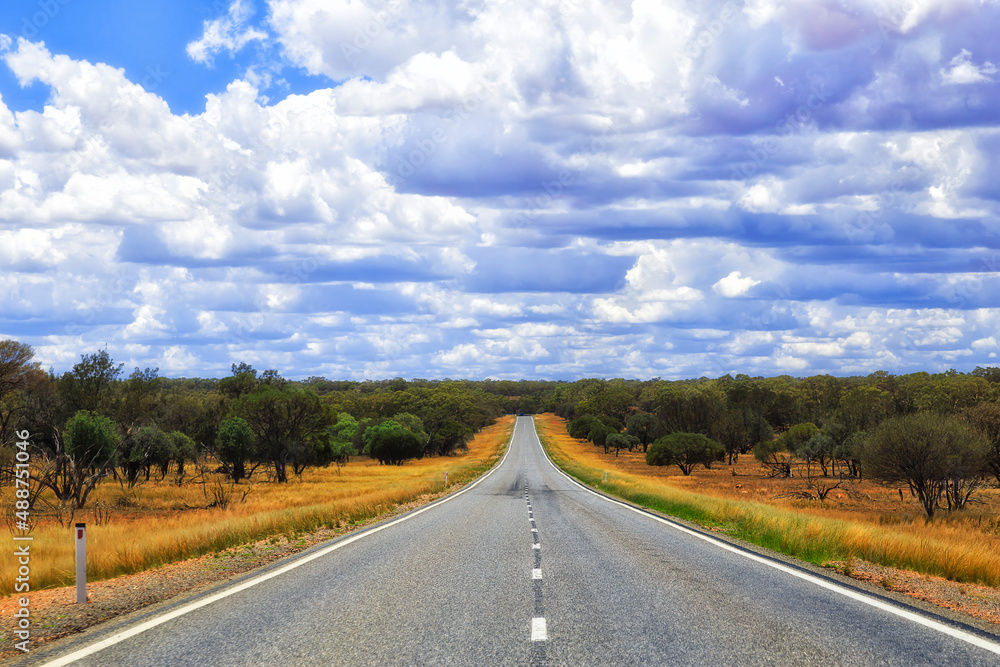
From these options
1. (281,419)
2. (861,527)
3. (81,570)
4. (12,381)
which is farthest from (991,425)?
(12,381)

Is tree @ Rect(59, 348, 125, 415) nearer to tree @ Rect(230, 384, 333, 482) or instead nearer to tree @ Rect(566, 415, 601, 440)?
tree @ Rect(230, 384, 333, 482)

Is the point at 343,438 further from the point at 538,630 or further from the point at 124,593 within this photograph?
the point at 538,630

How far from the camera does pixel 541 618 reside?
746 cm

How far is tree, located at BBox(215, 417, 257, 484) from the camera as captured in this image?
55750 millimetres

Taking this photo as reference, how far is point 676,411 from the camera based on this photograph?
90.6 metres

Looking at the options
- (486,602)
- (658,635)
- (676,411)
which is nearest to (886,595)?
(658,635)

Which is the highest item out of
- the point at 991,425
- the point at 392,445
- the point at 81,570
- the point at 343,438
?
the point at 81,570

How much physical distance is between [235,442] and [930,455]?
153ft

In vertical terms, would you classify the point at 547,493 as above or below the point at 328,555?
below

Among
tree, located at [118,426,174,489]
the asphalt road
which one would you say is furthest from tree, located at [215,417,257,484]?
the asphalt road

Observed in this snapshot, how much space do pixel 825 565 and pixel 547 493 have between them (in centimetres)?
2226

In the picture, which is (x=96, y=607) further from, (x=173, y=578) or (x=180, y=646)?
(x=180, y=646)

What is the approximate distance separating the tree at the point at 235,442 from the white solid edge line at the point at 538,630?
173ft

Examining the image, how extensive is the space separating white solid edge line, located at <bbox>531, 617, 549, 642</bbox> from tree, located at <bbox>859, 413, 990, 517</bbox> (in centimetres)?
3416
